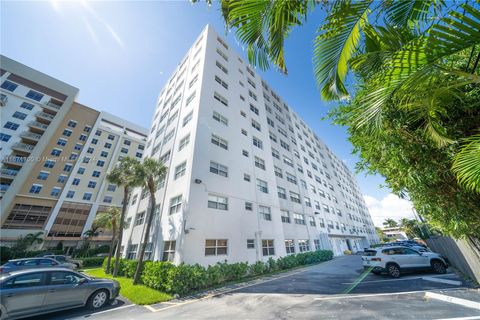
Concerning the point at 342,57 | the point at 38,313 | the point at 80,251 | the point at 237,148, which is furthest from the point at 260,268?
the point at 80,251

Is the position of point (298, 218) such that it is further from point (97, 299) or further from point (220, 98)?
point (97, 299)

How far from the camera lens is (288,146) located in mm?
28906

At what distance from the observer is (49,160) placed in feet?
124

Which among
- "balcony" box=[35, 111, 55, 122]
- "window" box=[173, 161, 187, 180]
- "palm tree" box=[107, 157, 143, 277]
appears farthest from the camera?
"balcony" box=[35, 111, 55, 122]

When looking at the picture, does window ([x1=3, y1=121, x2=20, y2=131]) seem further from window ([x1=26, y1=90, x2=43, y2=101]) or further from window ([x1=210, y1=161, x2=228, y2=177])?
window ([x1=210, y1=161, x2=228, y2=177])

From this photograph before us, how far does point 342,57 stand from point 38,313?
38.4ft

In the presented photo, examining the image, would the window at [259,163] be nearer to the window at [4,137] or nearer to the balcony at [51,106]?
the window at [4,137]

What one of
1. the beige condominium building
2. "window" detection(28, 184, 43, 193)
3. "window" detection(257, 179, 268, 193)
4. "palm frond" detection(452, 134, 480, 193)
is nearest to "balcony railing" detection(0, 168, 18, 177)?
the beige condominium building

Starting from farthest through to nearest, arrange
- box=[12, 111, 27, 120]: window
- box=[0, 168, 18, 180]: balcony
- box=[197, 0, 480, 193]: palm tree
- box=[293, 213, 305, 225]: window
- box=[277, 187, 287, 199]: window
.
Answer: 1. box=[12, 111, 27, 120]: window
2. box=[0, 168, 18, 180]: balcony
3. box=[293, 213, 305, 225]: window
4. box=[277, 187, 287, 199]: window
5. box=[197, 0, 480, 193]: palm tree

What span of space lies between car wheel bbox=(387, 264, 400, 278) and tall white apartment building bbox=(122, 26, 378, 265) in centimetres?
849

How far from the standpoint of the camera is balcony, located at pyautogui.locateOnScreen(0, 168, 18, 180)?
31.8 metres

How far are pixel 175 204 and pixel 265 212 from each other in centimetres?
858

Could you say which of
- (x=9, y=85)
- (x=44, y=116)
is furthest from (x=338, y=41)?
(x=9, y=85)

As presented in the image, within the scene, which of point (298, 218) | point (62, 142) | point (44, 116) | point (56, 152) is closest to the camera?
point (298, 218)
